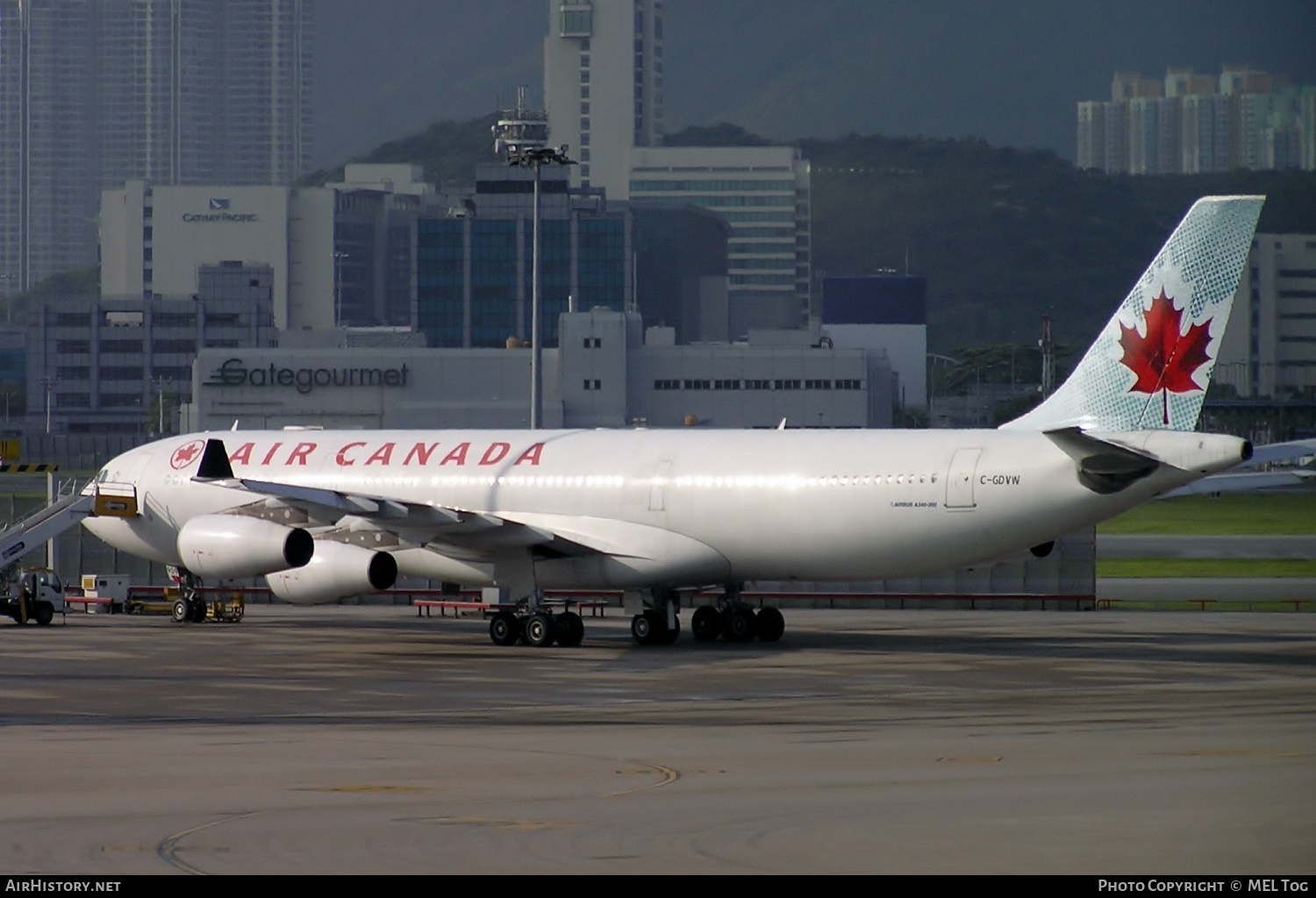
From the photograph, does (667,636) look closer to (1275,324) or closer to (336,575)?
(336,575)

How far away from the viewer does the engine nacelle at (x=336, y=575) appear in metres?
38.5

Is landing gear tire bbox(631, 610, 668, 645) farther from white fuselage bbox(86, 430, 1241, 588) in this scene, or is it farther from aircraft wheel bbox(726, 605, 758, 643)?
aircraft wheel bbox(726, 605, 758, 643)

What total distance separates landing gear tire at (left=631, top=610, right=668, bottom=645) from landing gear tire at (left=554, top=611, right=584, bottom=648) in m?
1.29

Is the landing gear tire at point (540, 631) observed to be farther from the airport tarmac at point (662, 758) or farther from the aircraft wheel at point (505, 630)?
the airport tarmac at point (662, 758)

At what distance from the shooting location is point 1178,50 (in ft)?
69.1

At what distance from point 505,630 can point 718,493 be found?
16.7 ft

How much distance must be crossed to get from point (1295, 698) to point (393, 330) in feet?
562

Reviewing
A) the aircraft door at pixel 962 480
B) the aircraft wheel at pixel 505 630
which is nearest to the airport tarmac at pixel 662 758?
the aircraft wheel at pixel 505 630

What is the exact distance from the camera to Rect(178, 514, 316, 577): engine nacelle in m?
38.8

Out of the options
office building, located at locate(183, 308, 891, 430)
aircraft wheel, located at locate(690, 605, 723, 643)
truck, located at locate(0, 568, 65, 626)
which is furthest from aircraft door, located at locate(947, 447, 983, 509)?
office building, located at locate(183, 308, 891, 430)

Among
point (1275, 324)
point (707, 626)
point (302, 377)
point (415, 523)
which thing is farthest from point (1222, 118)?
point (302, 377)

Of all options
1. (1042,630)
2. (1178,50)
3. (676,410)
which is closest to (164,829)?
(1178,50)

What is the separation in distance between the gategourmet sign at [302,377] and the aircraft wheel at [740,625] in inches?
4087

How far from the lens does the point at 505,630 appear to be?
40.1m
